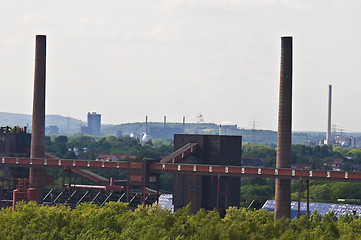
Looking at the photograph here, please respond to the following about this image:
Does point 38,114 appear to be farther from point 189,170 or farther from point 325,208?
point 325,208

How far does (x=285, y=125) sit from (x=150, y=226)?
3971 cm

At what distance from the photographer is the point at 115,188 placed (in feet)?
439

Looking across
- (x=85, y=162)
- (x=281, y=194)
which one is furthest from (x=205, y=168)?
(x=85, y=162)

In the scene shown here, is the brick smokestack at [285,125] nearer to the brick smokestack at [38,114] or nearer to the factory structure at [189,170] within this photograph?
the factory structure at [189,170]

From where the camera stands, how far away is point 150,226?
80.2 m

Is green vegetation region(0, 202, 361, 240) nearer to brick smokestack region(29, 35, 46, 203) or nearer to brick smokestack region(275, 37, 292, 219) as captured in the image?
brick smokestack region(275, 37, 292, 219)

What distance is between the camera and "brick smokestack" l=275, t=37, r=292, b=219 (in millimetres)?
113125

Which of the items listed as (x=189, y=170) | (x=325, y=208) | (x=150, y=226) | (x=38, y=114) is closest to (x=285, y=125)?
(x=189, y=170)

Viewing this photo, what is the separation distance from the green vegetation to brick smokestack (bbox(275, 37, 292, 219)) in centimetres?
2057

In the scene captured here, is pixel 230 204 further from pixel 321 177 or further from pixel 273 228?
pixel 273 228

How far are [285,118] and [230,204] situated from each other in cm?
1889

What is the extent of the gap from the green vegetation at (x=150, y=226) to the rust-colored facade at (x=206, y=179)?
2770cm

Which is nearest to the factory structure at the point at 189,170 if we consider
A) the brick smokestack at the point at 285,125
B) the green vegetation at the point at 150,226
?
the brick smokestack at the point at 285,125

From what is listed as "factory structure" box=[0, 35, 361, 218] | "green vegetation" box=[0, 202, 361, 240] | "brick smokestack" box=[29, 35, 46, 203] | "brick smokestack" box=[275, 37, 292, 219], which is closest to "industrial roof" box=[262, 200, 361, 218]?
"factory structure" box=[0, 35, 361, 218]
